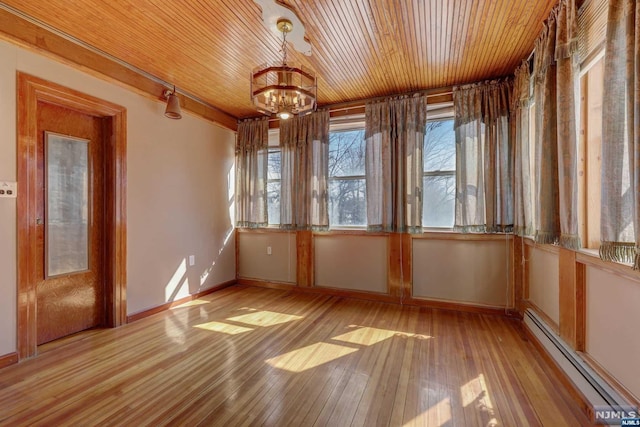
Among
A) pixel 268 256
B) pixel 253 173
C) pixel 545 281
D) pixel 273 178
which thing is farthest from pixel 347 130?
pixel 545 281

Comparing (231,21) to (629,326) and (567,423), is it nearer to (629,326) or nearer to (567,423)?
(629,326)

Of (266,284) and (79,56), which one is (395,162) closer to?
(266,284)

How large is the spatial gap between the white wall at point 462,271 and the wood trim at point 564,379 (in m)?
0.67

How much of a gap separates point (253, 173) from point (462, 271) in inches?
124

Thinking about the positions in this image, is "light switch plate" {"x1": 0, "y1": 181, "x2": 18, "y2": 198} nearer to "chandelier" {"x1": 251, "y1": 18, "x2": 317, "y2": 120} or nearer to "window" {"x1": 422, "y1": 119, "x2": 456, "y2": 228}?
"chandelier" {"x1": 251, "y1": 18, "x2": 317, "y2": 120}

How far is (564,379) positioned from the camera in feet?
6.00

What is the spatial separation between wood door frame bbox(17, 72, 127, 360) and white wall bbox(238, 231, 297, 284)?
1.81 m

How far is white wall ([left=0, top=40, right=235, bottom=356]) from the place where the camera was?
81.7 inches

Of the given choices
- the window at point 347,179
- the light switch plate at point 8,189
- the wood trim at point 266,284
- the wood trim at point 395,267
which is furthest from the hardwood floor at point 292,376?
the window at point 347,179

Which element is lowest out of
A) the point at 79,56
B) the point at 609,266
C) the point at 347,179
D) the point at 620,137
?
the point at 609,266

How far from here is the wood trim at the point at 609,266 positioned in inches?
54.2

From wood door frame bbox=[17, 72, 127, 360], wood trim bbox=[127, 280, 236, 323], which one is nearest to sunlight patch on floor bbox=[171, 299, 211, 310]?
wood trim bbox=[127, 280, 236, 323]

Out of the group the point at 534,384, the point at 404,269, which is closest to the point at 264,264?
the point at 404,269

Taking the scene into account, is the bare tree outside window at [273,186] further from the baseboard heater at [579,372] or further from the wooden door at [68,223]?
the baseboard heater at [579,372]
